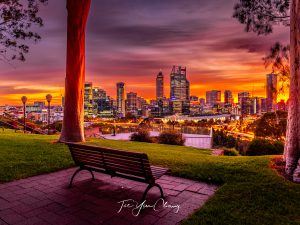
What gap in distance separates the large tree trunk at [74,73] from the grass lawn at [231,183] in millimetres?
2706

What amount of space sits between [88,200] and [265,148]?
1172 centimetres

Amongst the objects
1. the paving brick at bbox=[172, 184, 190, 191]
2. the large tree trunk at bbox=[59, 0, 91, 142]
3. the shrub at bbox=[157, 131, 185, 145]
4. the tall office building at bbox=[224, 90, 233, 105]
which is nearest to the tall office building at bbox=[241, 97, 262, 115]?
the tall office building at bbox=[224, 90, 233, 105]

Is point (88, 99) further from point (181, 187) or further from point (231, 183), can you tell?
point (231, 183)

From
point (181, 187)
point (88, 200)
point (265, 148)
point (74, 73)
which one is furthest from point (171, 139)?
point (88, 200)

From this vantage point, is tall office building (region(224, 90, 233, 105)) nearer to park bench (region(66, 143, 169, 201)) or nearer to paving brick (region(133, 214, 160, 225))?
park bench (region(66, 143, 169, 201))

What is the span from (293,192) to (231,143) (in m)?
24.3

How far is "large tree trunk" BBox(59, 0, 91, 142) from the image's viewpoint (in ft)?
39.0

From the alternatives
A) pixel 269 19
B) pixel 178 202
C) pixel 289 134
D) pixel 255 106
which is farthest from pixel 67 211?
pixel 255 106

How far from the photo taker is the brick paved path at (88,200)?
404 cm

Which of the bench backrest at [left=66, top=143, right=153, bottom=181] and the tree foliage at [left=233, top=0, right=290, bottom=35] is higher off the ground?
the tree foliage at [left=233, top=0, right=290, bottom=35]

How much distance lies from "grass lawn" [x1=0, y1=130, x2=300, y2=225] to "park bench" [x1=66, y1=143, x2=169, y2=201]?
99 centimetres

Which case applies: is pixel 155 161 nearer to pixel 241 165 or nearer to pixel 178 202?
pixel 241 165

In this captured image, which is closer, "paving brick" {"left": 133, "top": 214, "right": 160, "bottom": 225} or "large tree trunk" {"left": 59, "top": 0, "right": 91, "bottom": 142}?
"paving brick" {"left": 133, "top": 214, "right": 160, "bottom": 225}

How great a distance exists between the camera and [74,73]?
12.0 metres
